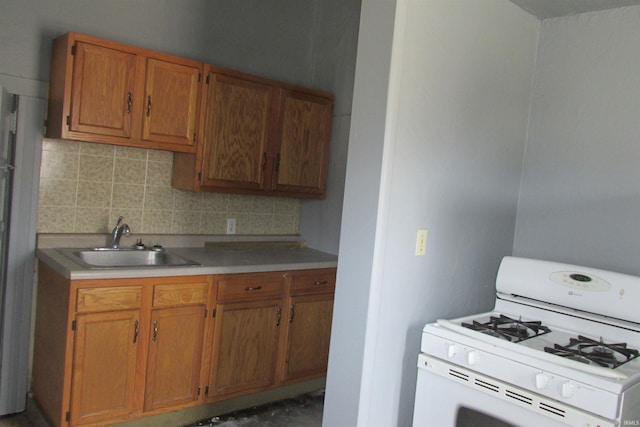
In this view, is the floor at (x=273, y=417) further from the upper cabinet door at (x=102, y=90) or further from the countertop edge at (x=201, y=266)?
the upper cabinet door at (x=102, y=90)

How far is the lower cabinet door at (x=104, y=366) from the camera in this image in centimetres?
238

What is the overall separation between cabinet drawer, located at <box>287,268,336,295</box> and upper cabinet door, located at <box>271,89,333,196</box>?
58cm

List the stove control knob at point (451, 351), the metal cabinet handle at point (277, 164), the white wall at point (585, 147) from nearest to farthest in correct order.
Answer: the stove control knob at point (451, 351), the white wall at point (585, 147), the metal cabinet handle at point (277, 164)

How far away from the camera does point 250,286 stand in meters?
2.92

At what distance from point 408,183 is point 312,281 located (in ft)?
4.35

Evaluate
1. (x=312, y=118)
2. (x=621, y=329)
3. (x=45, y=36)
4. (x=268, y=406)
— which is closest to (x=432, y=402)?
(x=621, y=329)

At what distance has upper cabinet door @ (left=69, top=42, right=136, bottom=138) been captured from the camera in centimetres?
256

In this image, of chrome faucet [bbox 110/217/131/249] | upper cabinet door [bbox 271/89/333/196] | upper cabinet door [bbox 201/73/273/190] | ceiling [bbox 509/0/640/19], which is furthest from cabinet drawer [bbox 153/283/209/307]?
ceiling [bbox 509/0/640/19]

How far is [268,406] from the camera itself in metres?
3.12

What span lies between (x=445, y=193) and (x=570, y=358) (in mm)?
812

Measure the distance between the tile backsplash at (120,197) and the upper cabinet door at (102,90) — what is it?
0.30 m

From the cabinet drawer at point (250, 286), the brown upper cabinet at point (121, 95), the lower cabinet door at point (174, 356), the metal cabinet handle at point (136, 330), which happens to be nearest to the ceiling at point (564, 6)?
→ the brown upper cabinet at point (121, 95)

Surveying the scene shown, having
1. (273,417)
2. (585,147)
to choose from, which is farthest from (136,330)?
(585,147)

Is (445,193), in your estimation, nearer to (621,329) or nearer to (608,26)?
(621,329)
